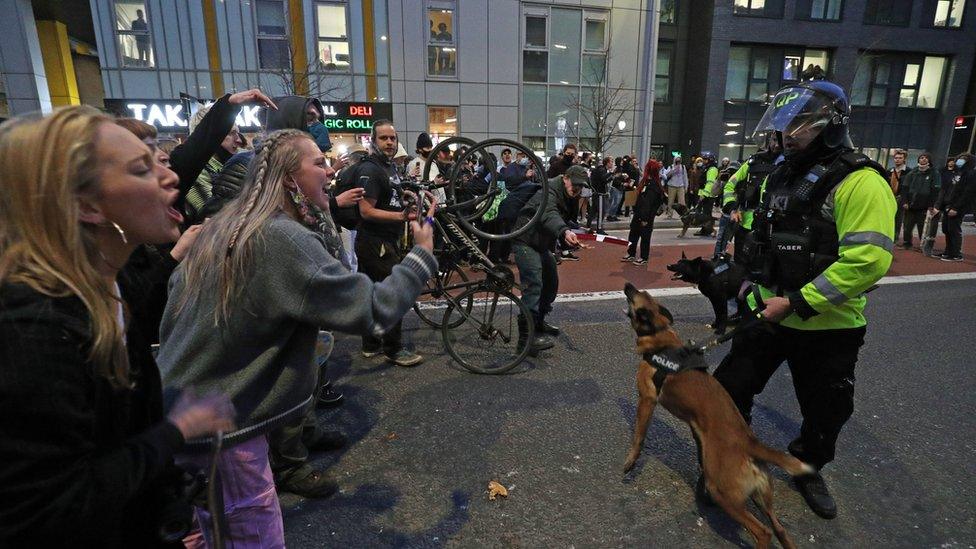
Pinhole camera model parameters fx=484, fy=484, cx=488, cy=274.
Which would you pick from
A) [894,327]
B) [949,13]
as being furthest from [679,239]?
[949,13]

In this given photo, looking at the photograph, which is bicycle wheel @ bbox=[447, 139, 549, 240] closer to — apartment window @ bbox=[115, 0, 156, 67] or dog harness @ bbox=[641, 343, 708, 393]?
dog harness @ bbox=[641, 343, 708, 393]

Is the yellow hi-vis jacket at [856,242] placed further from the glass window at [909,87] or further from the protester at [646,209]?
the glass window at [909,87]

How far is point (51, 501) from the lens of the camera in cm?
92

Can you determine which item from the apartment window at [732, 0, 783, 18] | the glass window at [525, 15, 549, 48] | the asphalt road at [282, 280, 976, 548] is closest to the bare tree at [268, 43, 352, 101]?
the glass window at [525, 15, 549, 48]

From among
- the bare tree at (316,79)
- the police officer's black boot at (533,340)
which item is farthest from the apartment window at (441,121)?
the police officer's black boot at (533,340)

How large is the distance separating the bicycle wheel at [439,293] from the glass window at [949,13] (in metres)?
32.3

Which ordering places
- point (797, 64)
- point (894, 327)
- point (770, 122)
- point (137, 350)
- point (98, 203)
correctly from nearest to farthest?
1. point (98, 203)
2. point (137, 350)
3. point (770, 122)
4. point (894, 327)
5. point (797, 64)

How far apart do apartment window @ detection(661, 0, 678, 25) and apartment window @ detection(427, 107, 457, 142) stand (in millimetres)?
13979

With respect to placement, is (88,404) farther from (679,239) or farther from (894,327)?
(679,239)

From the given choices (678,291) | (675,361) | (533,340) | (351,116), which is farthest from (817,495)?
(351,116)

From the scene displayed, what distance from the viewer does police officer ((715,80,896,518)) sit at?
237 cm

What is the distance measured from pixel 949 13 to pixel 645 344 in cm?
3400

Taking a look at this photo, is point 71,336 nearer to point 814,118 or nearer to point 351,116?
point 814,118

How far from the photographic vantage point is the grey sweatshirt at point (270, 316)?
1.69 meters
